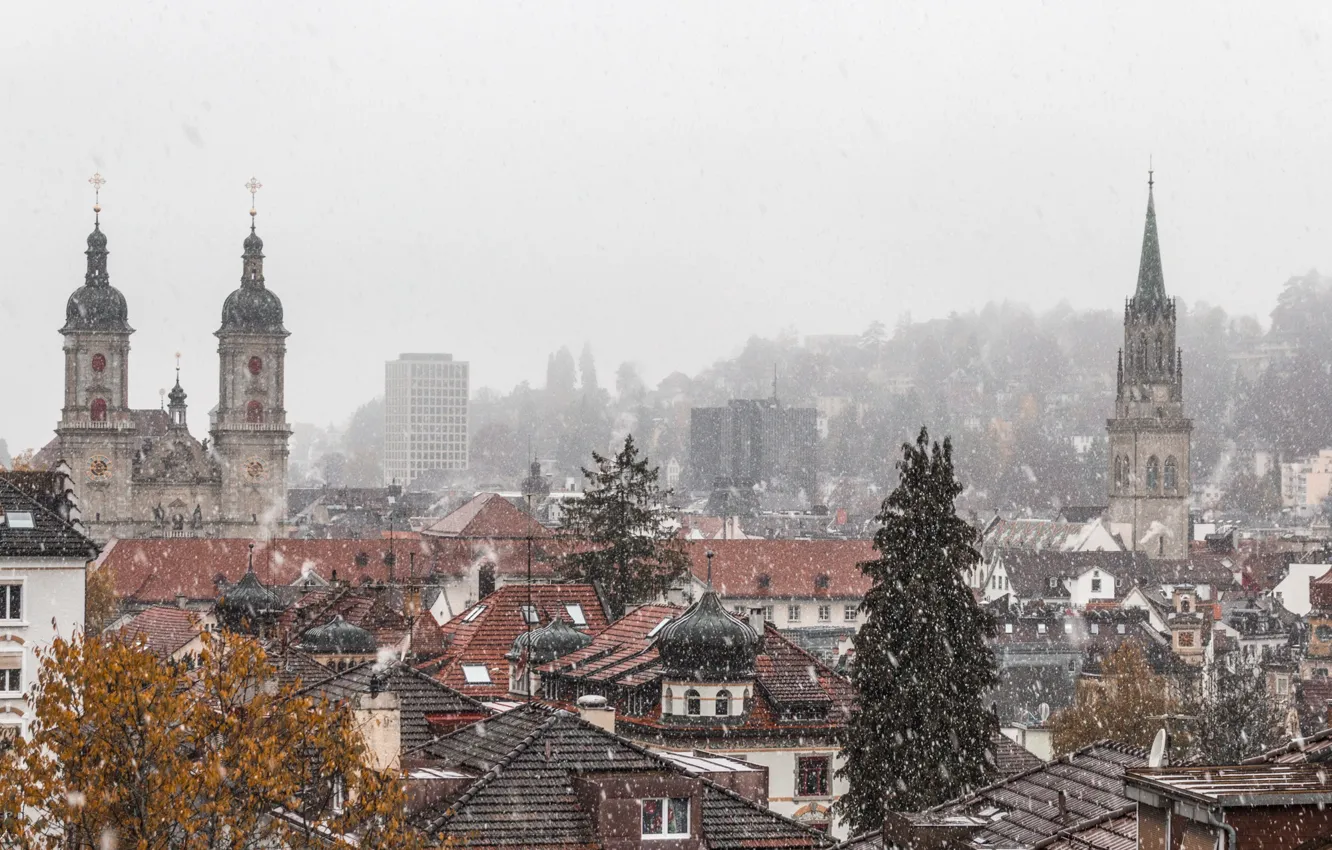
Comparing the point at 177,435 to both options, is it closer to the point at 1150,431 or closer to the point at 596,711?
the point at 1150,431

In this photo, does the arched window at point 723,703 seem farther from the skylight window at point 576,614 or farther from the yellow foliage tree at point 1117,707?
the yellow foliage tree at point 1117,707

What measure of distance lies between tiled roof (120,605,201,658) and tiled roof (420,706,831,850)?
1069 inches

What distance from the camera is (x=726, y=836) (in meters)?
22.8

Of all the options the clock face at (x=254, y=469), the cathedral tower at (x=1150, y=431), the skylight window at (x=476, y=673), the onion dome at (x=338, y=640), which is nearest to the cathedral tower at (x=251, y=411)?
the clock face at (x=254, y=469)

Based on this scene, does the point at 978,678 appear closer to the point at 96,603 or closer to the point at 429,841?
the point at 429,841

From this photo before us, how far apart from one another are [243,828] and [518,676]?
80.1ft

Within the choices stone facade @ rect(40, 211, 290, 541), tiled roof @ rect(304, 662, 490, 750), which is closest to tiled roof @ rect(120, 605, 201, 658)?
tiled roof @ rect(304, 662, 490, 750)

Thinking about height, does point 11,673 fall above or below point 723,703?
above

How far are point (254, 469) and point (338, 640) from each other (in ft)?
238

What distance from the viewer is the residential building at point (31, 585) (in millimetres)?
33875

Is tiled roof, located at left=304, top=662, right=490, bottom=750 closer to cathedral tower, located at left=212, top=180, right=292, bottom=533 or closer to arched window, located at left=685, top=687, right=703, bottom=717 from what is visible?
arched window, located at left=685, top=687, right=703, bottom=717

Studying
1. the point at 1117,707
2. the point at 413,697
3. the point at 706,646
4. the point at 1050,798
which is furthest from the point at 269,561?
the point at 1050,798

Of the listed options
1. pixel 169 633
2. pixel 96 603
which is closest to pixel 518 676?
pixel 169 633

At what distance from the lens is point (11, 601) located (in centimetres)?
3419
